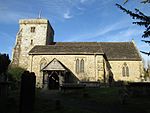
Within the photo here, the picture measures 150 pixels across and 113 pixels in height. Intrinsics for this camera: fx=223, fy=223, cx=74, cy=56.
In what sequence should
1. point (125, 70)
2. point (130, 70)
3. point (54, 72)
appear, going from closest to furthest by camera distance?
point (54, 72), point (130, 70), point (125, 70)

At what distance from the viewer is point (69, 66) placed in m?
38.0

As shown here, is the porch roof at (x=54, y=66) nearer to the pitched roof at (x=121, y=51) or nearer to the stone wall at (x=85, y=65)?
the stone wall at (x=85, y=65)

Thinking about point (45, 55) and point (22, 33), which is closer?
point (45, 55)

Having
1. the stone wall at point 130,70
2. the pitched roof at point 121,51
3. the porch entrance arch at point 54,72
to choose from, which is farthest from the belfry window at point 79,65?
the stone wall at point 130,70

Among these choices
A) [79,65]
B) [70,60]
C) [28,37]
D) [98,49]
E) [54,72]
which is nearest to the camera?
[54,72]

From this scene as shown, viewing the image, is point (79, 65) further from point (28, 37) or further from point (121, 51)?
point (28, 37)

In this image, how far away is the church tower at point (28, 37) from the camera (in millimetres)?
46062

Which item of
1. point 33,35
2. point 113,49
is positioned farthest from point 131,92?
point 33,35

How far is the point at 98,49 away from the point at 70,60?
5.24 m

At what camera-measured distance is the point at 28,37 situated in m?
47.0

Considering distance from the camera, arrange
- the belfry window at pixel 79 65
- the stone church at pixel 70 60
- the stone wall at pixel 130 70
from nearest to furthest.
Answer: the stone church at pixel 70 60
the belfry window at pixel 79 65
the stone wall at pixel 130 70

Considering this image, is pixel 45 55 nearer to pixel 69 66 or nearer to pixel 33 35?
pixel 69 66

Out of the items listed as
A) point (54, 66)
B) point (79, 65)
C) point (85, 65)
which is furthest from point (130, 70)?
point (54, 66)

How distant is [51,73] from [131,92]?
16.7 m
